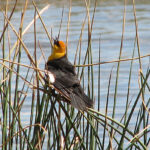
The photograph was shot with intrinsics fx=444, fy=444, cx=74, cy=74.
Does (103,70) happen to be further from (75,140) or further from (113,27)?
(75,140)

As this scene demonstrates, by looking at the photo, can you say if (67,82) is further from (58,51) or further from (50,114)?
(58,51)

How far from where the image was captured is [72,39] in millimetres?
10727

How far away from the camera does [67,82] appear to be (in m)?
3.29

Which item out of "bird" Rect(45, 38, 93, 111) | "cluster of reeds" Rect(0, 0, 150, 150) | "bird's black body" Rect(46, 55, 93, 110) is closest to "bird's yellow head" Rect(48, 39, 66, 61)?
"bird" Rect(45, 38, 93, 111)

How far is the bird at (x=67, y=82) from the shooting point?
10.0ft

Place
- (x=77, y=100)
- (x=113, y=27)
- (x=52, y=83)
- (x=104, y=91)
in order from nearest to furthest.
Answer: (x=77, y=100)
(x=52, y=83)
(x=104, y=91)
(x=113, y=27)

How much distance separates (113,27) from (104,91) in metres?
5.57

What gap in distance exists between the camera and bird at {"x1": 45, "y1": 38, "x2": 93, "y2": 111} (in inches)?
120

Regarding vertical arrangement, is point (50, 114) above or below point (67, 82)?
below

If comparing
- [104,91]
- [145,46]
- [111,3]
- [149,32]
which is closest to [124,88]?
[104,91]

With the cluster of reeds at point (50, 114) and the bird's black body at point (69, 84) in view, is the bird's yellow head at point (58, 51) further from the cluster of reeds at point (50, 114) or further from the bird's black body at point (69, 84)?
the cluster of reeds at point (50, 114)

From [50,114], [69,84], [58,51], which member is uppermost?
[58,51]

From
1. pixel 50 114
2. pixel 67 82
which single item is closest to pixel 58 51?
pixel 67 82

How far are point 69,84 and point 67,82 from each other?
2 cm
